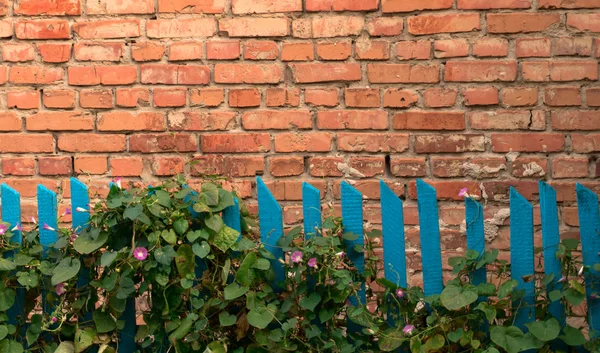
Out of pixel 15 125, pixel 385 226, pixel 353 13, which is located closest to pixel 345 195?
pixel 385 226

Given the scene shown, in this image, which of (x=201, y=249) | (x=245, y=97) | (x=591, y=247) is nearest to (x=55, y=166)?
(x=245, y=97)

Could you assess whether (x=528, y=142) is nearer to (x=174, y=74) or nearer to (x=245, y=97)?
(x=245, y=97)

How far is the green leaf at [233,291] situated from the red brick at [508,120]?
1.27 m

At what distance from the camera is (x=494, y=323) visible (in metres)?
2.35

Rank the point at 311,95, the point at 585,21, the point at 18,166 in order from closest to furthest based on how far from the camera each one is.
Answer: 1. the point at 585,21
2. the point at 311,95
3. the point at 18,166

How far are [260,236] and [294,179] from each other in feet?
2.32

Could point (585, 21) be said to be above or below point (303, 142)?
above

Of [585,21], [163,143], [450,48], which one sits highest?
[585,21]

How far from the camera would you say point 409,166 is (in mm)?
3100

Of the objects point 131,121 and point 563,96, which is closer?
point 563,96

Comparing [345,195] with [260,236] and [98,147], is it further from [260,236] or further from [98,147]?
[98,147]

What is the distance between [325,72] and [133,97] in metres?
0.78

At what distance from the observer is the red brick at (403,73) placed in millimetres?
3082

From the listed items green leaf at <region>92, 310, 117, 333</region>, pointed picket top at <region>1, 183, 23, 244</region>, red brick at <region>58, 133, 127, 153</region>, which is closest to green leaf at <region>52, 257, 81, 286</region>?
green leaf at <region>92, 310, 117, 333</region>
